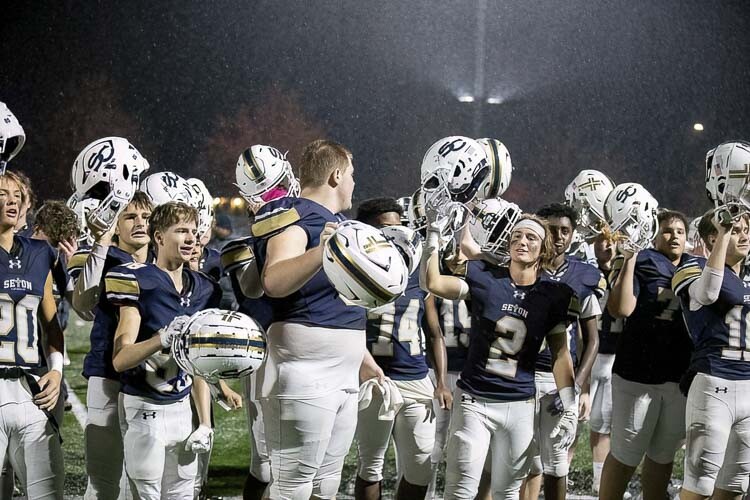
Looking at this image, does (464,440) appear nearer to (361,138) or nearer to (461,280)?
(461,280)

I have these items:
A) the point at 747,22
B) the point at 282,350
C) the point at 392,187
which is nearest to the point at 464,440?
the point at 282,350

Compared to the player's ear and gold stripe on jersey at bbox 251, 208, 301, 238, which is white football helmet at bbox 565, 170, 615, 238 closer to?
the player's ear

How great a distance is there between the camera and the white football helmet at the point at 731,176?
2828 mm

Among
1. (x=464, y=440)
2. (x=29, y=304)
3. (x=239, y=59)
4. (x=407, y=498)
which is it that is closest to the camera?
(x=29, y=304)

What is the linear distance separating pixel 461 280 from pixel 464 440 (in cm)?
47

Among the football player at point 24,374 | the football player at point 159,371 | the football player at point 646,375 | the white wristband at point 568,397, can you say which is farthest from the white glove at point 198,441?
the football player at point 646,375

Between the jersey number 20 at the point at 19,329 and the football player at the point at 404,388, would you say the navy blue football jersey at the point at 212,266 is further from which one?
the jersey number 20 at the point at 19,329

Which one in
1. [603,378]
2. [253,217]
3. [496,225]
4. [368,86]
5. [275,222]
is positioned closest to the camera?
[275,222]

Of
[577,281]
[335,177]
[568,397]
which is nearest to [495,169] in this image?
[577,281]

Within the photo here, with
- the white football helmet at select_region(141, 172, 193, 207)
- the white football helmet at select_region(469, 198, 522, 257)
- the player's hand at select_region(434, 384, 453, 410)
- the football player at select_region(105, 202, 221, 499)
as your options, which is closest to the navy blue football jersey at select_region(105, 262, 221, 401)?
the football player at select_region(105, 202, 221, 499)

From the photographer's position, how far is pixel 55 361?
2.68 meters

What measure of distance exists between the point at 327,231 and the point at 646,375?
67.7 inches

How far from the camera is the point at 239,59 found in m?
11.1

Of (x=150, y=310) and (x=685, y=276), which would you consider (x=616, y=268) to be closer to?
(x=685, y=276)
